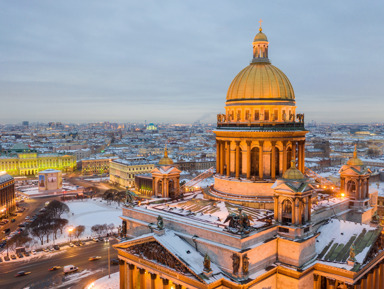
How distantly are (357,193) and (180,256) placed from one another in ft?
74.4

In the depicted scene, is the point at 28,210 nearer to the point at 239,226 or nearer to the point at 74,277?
the point at 74,277

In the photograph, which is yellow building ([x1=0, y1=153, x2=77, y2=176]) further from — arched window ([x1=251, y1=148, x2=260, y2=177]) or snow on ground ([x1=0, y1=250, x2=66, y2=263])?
arched window ([x1=251, y1=148, x2=260, y2=177])

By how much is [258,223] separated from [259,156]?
8.65m

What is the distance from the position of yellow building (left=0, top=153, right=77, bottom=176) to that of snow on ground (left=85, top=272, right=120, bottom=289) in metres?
140

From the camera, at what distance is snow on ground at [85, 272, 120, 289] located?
42.9 meters

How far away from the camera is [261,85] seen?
3622cm

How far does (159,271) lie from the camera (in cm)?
2817

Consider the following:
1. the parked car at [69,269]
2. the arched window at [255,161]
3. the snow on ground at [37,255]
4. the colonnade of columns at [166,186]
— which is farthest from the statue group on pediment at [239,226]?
the snow on ground at [37,255]

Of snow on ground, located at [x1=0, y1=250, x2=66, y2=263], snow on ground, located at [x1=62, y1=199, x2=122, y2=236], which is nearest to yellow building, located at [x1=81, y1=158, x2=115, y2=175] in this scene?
snow on ground, located at [x1=62, y1=199, x2=122, y2=236]

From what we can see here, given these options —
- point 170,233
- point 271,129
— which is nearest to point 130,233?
point 170,233

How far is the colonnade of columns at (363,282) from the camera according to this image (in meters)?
28.2

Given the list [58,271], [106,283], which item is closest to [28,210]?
[58,271]

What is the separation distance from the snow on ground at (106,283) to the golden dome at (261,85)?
2729 cm

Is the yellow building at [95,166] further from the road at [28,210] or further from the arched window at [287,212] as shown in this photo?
the arched window at [287,212]
